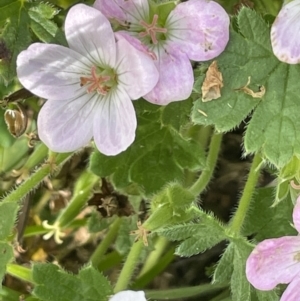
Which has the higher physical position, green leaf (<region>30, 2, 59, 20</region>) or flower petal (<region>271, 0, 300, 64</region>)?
green leaf (<region>30, 2, 59, 20</region>)

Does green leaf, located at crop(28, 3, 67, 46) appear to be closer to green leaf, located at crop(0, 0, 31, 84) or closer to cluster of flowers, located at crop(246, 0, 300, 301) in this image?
green leaf, located at crop(0, 0, 31, 84)

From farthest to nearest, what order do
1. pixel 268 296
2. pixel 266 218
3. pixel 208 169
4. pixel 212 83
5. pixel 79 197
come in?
pixel 79 197, pixel 266 218, pixel 208 169, pixel 268 296, pixel 212 83

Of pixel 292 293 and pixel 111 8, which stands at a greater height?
pixel 111 8

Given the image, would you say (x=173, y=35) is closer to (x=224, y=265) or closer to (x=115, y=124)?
(x=115, y=124)

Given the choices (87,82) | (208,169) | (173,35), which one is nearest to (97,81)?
(87,82)

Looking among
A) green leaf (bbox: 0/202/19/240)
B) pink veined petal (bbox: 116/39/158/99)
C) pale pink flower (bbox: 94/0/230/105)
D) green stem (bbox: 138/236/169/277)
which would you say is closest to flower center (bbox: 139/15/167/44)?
pale pink flower (bbox: 94/0/230/105)

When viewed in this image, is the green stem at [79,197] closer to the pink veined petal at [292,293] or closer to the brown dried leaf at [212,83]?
the brown dried leaf at [212,83]
